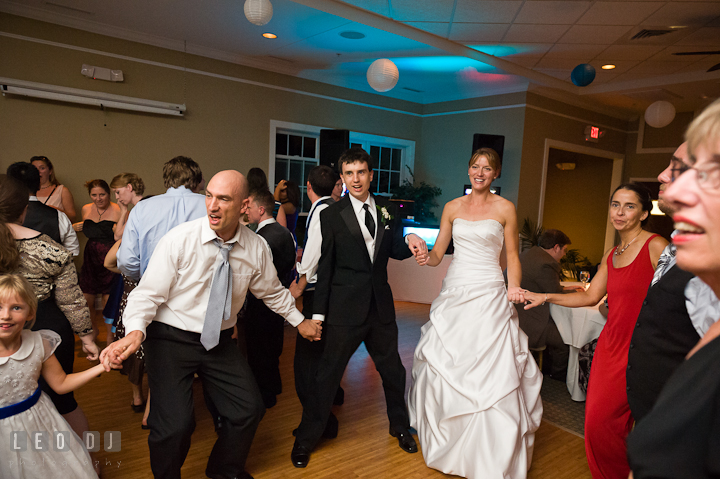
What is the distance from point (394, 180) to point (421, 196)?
2.68 feet

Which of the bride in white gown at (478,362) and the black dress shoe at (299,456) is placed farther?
the black dress shoe at (299,456)

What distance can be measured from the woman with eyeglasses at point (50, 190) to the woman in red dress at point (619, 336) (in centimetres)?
550

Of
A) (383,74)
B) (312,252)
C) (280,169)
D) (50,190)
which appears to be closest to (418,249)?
(312,252)

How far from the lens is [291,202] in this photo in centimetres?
474

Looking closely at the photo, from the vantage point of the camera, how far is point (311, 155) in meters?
8.32

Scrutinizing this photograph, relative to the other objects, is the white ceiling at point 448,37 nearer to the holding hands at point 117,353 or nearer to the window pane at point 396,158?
the window pane at point 396,158

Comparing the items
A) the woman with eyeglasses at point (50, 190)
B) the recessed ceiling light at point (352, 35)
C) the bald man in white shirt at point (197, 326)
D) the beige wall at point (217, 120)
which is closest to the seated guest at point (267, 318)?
the bald man in white shirt at point (197, 326)

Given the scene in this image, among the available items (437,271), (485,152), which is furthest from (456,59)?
(485,152)

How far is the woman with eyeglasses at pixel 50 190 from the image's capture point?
5207 millimetres

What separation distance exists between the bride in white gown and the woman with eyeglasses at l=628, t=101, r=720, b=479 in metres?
1.93

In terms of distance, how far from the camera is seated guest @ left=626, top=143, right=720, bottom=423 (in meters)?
1.69

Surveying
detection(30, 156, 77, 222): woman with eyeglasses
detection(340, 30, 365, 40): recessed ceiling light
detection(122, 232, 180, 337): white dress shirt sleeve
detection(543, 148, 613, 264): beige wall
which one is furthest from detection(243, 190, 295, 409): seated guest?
detection(543, 148, 613, 264): beige wall

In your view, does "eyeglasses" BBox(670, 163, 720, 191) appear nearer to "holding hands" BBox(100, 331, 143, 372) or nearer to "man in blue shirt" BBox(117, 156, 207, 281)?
"holding hands" BBox(100, 331, 143, 372)

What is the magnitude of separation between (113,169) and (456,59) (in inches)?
202
